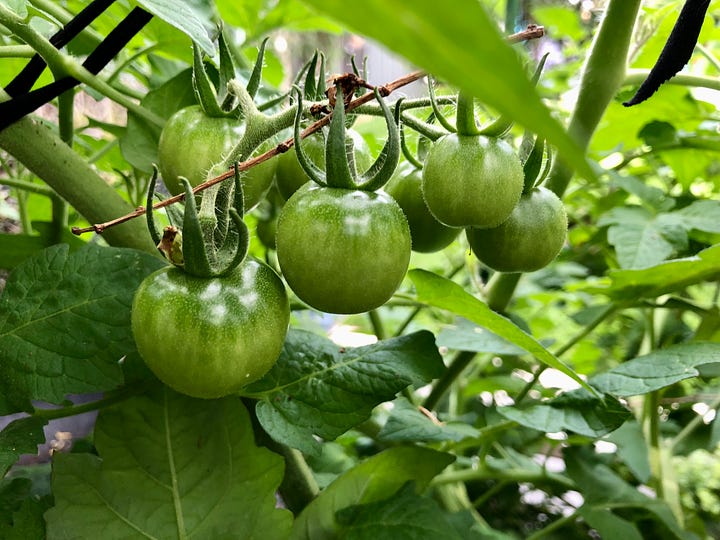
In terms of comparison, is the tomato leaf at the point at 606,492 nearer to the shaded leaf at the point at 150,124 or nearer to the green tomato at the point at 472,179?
the green tomato at the point at 472,179

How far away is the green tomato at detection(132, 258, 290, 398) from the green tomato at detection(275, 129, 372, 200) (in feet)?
0.39

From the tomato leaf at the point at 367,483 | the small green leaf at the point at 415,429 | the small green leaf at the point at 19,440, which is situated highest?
the small green leaf at the point at 19,440

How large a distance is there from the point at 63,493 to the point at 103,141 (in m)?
0.47

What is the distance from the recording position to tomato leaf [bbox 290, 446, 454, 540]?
21.0 inches

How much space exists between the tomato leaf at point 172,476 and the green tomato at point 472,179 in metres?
0.25

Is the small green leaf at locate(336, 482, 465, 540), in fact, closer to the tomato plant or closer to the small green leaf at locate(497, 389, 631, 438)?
the tomato plant

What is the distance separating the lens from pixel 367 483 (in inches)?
21.6

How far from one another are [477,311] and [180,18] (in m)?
A: 0.30

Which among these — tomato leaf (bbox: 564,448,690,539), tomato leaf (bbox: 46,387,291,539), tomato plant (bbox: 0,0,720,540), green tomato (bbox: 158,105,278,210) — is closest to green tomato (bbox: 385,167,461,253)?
tomato plant (bbox: 0,0,720,540)

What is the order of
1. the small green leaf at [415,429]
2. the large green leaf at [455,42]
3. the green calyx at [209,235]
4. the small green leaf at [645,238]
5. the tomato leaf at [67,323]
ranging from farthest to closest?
1. the small green leaf at [645,238]
2. the small green leaf at [415,429]
3. the tomato leaf at [67,323]
4. the green calyx at [209,235]
5. the large green leaf at [455,42]

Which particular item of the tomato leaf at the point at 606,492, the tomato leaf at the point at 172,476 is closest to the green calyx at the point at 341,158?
the tomato leaf at the point at 172,476

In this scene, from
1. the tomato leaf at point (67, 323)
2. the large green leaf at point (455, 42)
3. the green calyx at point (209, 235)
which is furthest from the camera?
the tomato leaf at point (67, 323)

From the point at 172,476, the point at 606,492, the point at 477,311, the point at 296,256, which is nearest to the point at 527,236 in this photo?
the point at 477,311

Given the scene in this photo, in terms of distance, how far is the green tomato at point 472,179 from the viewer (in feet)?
1.31
